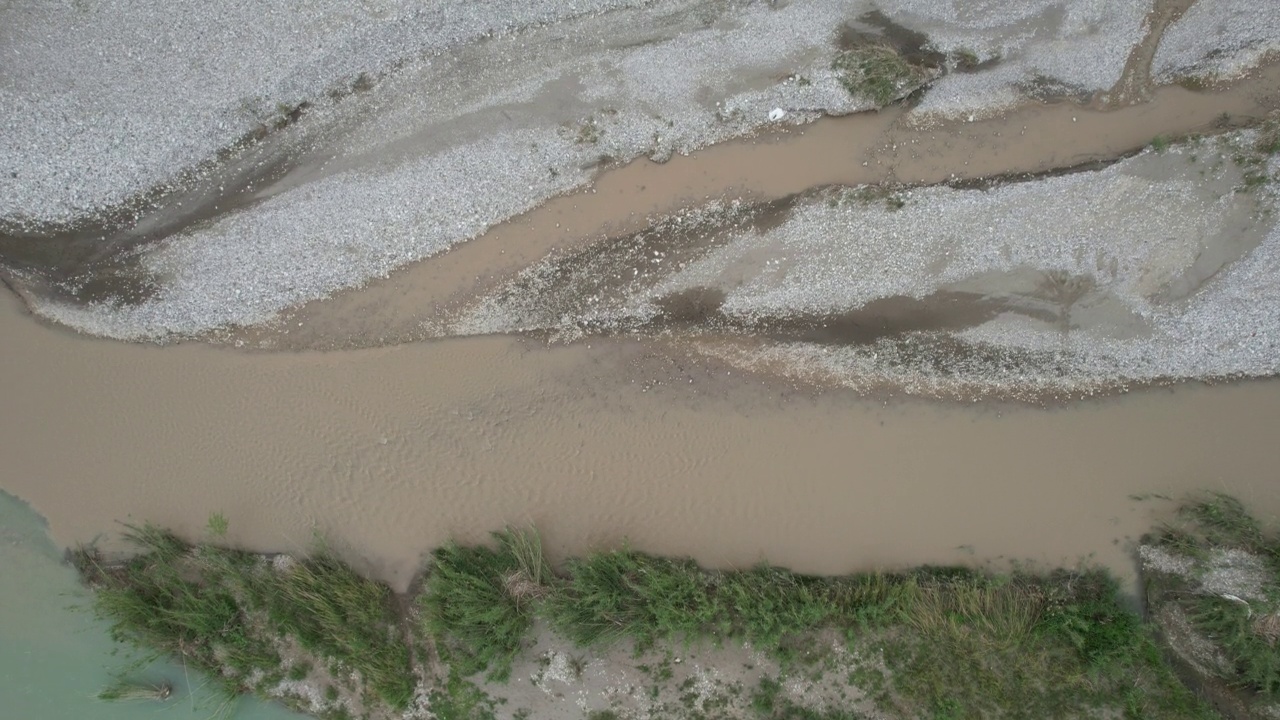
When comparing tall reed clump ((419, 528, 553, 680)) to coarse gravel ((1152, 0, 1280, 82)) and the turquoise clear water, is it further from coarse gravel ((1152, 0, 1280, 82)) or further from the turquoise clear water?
coarse gravel ((1152, 0, 1280, 82))

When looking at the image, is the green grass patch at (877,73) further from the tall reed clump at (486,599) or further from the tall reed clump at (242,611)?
the tall reed clump at (242,611)

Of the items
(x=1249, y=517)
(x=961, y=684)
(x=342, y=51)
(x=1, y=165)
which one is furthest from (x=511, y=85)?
(x=1249, y=517)

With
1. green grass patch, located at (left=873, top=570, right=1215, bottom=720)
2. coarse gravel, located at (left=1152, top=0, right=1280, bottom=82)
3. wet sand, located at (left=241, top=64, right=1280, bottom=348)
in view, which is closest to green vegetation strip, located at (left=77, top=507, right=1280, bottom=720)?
green grass patch, located at (left=873, top=570, right=1215, bottom=720)

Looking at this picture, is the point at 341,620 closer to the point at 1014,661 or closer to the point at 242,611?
the point at 242,611

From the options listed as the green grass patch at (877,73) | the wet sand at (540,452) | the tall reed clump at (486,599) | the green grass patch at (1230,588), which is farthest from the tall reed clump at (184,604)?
the green grass patch at (1230,588)

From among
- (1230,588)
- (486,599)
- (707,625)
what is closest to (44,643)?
(486,599)

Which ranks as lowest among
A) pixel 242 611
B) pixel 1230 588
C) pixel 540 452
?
pixel 1230 588
